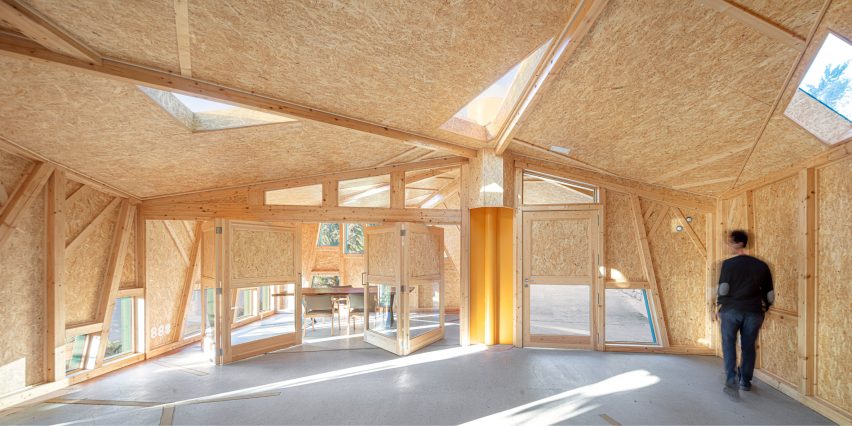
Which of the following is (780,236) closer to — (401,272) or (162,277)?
(401,272)

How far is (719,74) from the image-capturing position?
3.08 meters

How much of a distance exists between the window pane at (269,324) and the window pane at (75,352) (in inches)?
73.2

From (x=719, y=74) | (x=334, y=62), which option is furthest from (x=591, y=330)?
(x=334, y=62)

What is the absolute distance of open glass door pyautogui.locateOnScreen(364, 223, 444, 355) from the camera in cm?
563

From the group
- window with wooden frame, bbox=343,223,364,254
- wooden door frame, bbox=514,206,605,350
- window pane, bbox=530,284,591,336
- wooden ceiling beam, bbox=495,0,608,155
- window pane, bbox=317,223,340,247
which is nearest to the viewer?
wooden ceiling beam, bbox=495,0,608,155

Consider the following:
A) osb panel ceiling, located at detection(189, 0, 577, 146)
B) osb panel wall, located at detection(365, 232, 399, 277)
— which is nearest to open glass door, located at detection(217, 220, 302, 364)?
osb panel wall, located at detection(365, 232, 399, 277)

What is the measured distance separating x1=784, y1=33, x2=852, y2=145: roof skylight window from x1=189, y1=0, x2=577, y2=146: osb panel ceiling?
1.95 m

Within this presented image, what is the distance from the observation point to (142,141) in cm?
401

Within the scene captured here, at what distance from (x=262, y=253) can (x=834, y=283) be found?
261 inches

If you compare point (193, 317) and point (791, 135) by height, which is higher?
point (791, 135)

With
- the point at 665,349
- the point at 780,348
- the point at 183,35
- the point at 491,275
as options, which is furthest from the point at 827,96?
the point at 183,35

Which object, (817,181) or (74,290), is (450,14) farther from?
(74,290)

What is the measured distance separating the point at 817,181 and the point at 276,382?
6.01 meters

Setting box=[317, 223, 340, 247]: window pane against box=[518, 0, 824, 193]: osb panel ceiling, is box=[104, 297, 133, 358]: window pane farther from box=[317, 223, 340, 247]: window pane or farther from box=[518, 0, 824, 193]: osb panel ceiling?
box=[518, 0, 824, 193]: osb panel ceiling
